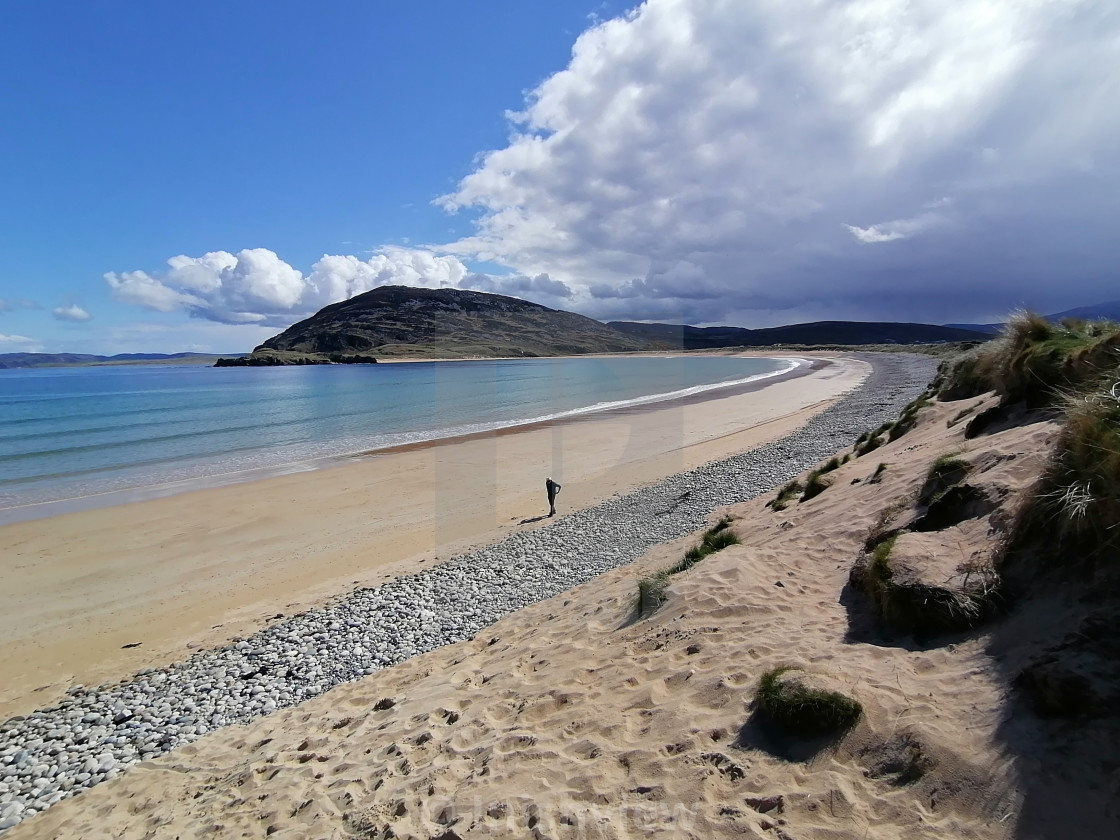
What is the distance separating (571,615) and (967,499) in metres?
4.16

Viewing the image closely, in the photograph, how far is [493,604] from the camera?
815 cm

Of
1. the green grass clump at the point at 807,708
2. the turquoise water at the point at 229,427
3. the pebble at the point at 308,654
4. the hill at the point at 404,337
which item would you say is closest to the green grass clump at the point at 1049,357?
the green grass clump at the point at 807,708

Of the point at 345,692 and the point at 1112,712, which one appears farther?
the point at 345,692

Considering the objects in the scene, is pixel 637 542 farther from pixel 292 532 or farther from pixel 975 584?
pixel 292 532

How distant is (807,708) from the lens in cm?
346

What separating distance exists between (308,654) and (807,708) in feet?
19.6

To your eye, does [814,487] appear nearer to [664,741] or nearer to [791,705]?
[791,705]

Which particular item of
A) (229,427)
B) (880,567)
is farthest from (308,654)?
(229,427)

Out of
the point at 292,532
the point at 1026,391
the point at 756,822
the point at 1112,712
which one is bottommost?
the point at 292,532

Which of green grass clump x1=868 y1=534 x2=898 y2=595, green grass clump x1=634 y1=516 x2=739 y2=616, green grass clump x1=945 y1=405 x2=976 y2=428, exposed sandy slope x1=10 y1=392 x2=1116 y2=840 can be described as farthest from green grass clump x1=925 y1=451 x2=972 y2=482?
green grass clump x1=945 y1=405 x2=976 y2=428

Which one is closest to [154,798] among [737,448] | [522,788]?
[522,788]

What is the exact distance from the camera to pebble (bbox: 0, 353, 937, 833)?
220 inches

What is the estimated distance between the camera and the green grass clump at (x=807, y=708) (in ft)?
11.0

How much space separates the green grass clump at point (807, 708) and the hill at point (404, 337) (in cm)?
14020
